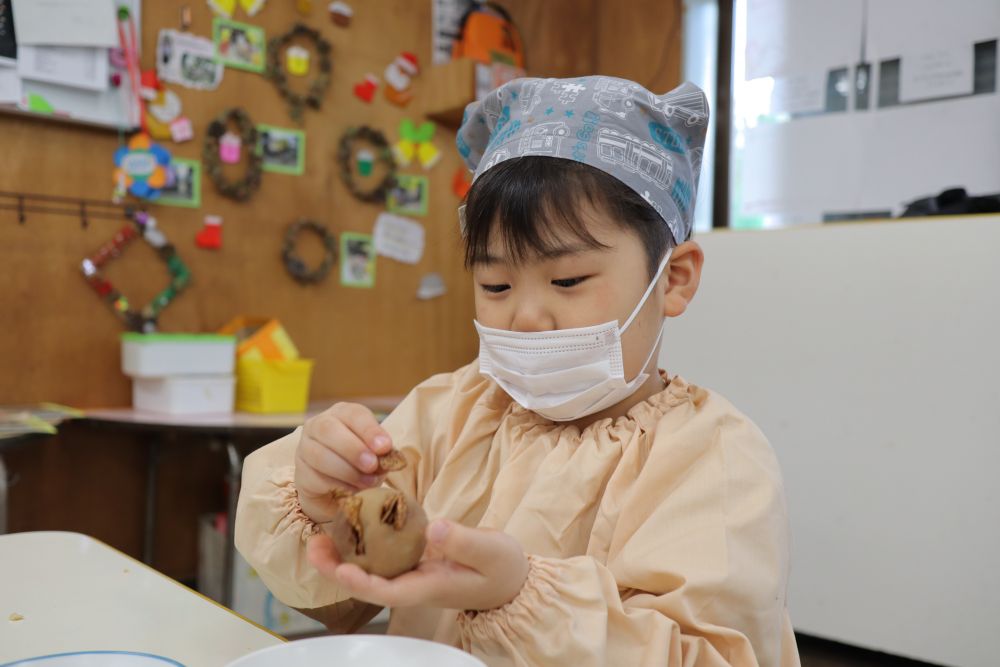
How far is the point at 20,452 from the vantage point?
2.12 metres

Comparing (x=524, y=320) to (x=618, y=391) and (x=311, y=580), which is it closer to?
(x=618, y=391)

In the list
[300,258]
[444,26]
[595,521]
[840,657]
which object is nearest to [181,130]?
[300,258]

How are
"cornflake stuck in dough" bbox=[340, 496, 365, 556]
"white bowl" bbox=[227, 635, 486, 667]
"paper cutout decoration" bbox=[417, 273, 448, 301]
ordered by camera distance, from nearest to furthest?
"white bowl" bbox=[227, 635, 486, 667]
"cornflake stuck in dough" bbox=[340, 496, 365, 556]
"paper cutout decoration" bbox=[417, 273, 448, 301]

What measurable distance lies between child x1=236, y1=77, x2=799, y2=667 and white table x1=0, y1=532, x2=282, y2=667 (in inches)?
3.6

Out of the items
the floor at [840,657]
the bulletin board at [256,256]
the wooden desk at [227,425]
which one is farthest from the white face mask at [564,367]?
the floor at [840,657]

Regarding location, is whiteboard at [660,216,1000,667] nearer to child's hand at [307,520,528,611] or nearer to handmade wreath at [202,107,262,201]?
handmade wreath at [202,107,262,201]

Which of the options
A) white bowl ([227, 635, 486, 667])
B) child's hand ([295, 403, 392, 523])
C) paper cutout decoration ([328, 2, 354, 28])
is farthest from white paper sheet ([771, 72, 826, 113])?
white bowl ([227, 635, 486, 667])

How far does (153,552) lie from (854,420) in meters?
2.01

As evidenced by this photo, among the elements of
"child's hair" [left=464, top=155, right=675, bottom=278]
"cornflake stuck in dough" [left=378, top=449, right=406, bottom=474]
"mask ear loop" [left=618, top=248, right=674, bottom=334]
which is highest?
"child's hair" [left=464, top=155, right=675, bottom=278]

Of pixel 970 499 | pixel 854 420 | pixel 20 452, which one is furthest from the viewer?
pixel 20 452

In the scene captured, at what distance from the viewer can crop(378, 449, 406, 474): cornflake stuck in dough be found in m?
0.70

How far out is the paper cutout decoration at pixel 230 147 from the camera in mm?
2418

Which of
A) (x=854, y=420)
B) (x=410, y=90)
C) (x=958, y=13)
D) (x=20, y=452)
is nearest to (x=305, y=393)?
(x=20, y=452)

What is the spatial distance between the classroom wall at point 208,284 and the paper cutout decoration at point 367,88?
27 mm
